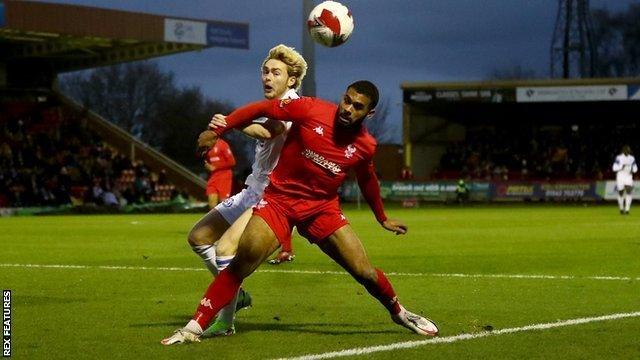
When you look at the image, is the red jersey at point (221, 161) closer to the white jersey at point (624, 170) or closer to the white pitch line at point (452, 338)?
the white pitch line at point (452, 338)

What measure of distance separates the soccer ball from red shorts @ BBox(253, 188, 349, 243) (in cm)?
220

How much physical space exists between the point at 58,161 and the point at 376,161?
88.9ft

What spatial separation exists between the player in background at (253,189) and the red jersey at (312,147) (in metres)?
0.24

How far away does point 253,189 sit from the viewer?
10.5 m

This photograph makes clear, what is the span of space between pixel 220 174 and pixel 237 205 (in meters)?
12.7

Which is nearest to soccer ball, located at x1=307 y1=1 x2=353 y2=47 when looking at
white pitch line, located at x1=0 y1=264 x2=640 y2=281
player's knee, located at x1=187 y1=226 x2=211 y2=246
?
player's knee, located at x1=187 y1=226 x2=211 y2=246

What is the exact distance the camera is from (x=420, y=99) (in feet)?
211

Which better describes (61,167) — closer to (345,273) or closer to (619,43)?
(345,273)

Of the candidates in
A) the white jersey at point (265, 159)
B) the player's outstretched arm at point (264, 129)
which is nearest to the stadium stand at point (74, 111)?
the white jersey at point (265, 159)

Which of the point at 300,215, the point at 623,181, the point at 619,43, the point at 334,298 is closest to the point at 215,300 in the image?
the point at 300,215

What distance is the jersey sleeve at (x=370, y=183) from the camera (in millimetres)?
9359

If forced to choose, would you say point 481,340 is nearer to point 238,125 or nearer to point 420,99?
point 238,125

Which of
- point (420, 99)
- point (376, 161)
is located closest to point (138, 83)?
point (376, 161)

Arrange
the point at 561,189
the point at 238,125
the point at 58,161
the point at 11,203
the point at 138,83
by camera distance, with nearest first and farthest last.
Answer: the point at 238,125
the point at 11,203
the point at 58,161
the point at 561,189
the point at 138,83
